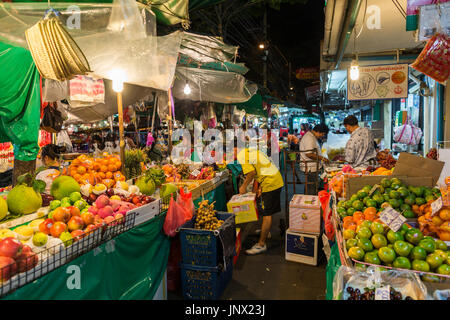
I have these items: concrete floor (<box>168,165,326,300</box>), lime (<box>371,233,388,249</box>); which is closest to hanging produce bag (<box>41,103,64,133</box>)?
concrete floor (<box>168,165,326,300</box>)

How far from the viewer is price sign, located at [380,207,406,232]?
2.29m

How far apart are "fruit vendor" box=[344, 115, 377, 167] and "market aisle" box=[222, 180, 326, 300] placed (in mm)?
2254

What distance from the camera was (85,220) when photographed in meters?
2.74

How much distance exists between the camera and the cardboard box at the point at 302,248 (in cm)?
473

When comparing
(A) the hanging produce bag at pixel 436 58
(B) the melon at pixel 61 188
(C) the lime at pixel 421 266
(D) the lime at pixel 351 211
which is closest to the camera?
(C) the lime at pixel 421 266

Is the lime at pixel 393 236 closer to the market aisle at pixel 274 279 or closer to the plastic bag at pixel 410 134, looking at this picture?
the market aisle at pixel 274 279

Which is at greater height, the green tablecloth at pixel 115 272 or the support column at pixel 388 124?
the support column at pixel 388 124

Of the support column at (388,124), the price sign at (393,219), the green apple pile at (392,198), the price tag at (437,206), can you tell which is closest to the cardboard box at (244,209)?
the green apple pile at (392,198)

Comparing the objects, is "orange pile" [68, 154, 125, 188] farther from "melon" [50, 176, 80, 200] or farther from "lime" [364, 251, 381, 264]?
"lime" [364, 251, 381, 264]

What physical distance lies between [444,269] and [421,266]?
125 mm

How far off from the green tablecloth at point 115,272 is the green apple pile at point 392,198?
2218 mm

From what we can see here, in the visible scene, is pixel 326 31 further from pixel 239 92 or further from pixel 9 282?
pixel 9 282

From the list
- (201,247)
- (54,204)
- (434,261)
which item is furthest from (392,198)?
(54,204)
